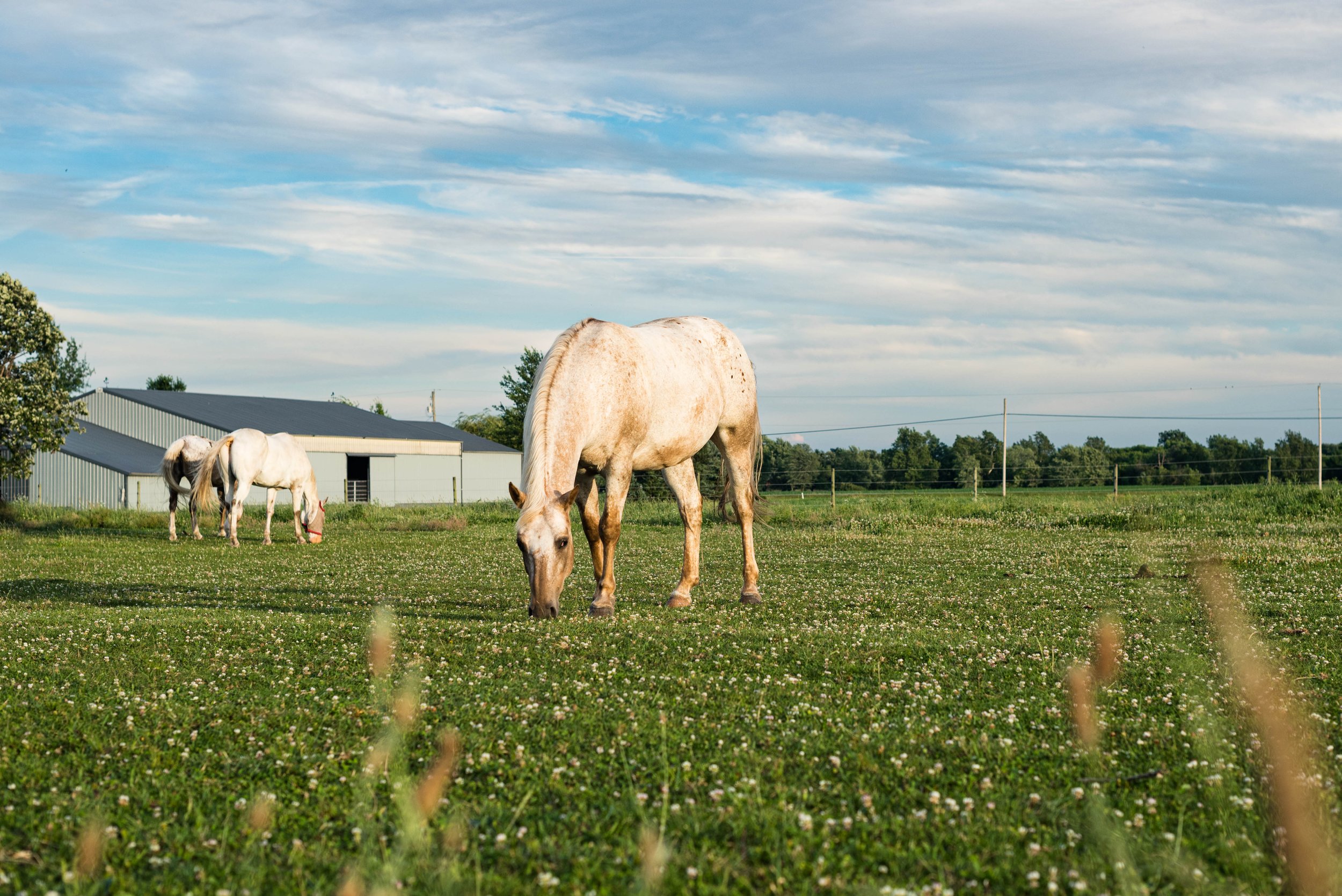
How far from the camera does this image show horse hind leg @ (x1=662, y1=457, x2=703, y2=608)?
11.9 meters

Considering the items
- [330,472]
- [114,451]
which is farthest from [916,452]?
[114,451]

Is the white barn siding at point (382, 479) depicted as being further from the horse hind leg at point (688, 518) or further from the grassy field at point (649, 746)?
the horse hind leg at point (688, 518)

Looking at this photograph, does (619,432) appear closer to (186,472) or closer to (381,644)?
(381,644)

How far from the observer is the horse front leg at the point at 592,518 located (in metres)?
11.0

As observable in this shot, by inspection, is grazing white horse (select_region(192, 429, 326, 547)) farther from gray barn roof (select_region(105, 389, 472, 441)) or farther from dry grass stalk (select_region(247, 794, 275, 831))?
gray barn roof (select_region(105, 389, 472, 441))

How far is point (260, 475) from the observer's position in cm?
2762

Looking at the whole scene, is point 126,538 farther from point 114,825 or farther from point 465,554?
point 114,825

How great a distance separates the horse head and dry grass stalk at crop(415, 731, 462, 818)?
12.4 feet

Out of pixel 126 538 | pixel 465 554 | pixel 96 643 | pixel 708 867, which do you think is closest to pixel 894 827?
pixel 708 867

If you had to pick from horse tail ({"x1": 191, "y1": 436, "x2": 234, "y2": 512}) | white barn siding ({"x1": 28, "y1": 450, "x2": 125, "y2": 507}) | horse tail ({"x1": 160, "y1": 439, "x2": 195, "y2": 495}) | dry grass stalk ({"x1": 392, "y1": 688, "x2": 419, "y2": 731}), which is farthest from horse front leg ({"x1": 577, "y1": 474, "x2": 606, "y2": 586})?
white barn siding ({"x1": 28, "y1": 450, "x2": 125, "y2": 507})

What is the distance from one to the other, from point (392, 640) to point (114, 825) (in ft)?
13.9

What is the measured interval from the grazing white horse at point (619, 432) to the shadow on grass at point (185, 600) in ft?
4.49

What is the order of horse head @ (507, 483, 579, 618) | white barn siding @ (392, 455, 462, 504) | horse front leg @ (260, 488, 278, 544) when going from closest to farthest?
horse head @ (507, 483, 579, 618) < horse front leg @ (260, 488, 278, 544) < white barn siding @ (392, 455, 462, 504)

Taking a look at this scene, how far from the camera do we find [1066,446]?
Result: 285 feet
